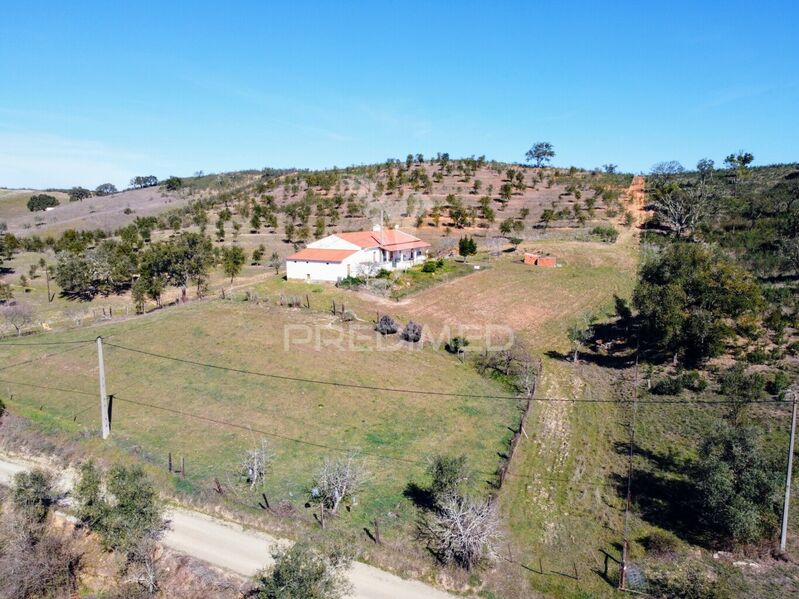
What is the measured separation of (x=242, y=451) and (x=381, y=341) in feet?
48.4

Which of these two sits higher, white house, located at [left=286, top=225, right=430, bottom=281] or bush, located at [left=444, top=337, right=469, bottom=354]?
white house, located at [left=286, top=225, right=430, bottom=281]

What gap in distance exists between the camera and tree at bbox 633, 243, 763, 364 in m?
29.1

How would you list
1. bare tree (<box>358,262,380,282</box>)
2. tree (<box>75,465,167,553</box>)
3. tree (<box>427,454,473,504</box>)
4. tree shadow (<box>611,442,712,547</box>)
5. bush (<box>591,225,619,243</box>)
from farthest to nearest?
bush (<box>591,225,619,243</box>)
bare tree (<box>358,262,380,282</box>)
tree (<box>427,454,473,504</box>)
tree shadow (<box>611,442,712,547</box>)
tree (<box>75,465,167,553</box>)

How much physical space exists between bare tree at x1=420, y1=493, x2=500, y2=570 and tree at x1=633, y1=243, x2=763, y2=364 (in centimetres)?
1901

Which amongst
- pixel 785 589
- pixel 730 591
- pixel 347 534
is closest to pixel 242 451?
pixel 347 534

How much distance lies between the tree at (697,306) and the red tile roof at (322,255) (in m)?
26.3

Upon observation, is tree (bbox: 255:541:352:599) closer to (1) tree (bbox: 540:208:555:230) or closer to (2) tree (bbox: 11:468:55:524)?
(2) tree (bbox: 11:468:55:524)

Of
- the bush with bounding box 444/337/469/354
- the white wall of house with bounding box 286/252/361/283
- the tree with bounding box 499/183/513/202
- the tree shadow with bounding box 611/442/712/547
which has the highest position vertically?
the tree with bounding box 499/183/513/202

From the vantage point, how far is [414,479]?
20.2 meters

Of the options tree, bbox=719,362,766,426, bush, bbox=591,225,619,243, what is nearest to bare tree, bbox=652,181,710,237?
bush, bbox=591,225,619,243

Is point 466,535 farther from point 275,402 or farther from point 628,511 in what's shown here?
point 275,402

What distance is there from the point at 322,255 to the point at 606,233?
36265mm

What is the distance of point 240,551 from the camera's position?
16188mm

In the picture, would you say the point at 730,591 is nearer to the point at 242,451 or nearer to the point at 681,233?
the point at 242,451
